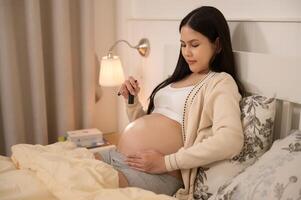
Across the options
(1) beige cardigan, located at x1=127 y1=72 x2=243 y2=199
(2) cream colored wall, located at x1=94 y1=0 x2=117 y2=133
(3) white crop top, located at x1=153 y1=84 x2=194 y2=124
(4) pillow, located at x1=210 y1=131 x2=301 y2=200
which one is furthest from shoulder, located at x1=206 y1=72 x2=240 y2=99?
(2) cream colored wall, located at x1=94 y1=0 x2=117 y2=133

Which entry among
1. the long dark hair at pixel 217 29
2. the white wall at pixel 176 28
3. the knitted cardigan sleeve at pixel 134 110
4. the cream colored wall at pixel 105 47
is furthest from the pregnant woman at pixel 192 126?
the cream colored wall at pixel 105 47

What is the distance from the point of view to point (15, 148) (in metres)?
1.37

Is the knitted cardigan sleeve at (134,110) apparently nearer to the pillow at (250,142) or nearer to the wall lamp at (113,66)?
the wall lamp at (113,66)

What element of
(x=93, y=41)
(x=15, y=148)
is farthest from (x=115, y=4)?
(x=15, y=148)

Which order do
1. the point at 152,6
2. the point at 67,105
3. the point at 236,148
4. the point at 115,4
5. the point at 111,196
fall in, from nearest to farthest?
the point at 111,196, the point at 236,148, the point at 152,6, the point at 67,105, the point at 115,4

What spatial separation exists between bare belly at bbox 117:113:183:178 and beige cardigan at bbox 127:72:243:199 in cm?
5

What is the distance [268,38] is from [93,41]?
1312mm

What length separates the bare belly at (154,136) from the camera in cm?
136

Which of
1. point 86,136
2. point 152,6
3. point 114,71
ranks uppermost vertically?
point 152,6

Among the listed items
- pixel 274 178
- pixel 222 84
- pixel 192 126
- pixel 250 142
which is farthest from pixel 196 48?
pixel 274 178

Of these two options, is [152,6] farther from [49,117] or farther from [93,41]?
[49,117]

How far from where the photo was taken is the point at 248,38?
4.37 feet

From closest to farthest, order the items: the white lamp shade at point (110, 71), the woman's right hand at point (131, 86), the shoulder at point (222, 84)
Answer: the shoulder at point (222, 84)
the woman's right hand at point (131, 86)
the white lamp shade at point (110, 71)

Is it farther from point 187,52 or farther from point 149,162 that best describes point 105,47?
point 149,162
